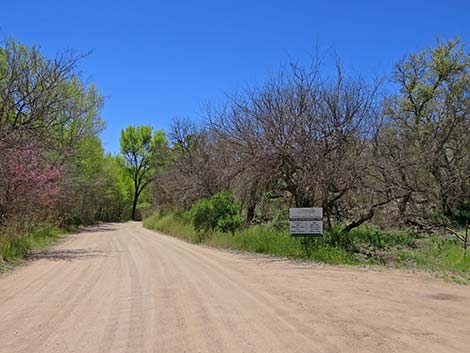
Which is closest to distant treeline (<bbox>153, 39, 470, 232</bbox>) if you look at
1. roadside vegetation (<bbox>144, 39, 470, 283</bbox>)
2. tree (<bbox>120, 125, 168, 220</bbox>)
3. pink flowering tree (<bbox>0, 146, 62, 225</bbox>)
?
roadside vegetation (<bbox>144, 39, 470, 283</bbox>)

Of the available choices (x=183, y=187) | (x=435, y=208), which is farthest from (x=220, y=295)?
(x=183, y=187)

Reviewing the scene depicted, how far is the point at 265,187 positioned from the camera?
62.1 ft

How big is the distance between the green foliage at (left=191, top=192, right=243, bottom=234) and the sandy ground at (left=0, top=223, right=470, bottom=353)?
10.3 meters

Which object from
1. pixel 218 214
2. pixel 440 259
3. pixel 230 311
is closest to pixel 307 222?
pixel 440 259

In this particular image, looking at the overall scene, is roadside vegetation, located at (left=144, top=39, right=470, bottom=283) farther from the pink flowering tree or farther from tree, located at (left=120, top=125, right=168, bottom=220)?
tree, located at (left=120, top=125, right=168, bottom=220)

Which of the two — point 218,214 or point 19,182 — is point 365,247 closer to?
point 218,214

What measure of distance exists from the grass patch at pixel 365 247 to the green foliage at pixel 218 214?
2.22ft

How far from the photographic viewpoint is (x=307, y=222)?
634 inches

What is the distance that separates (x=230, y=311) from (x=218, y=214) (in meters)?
16.3

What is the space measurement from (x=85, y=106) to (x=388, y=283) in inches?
1146

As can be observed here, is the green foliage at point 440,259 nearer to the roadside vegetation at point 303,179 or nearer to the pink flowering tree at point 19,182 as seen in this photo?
the roadside vegetation at point 303,179

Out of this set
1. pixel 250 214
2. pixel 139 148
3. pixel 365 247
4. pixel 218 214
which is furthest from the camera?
pixel 139 148

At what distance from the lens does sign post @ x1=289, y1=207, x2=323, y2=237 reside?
16.1 m

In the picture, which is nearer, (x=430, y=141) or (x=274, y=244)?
(x=274, y=244)
